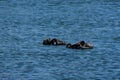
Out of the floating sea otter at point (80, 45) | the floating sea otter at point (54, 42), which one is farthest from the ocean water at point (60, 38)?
the floating sea otter at point (54, 42)

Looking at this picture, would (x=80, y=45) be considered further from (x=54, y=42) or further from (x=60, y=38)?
(x=60, y=38)

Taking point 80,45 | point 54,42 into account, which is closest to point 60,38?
point 54,42

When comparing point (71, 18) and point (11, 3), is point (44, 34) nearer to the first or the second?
point (71, 18)

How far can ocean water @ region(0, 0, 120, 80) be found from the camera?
51688 mm

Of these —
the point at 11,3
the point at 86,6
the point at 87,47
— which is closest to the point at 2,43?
the point at 87,47

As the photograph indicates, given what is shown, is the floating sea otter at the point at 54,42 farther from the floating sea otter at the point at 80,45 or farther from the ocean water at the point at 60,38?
the floating sea otter at the point at 80,45

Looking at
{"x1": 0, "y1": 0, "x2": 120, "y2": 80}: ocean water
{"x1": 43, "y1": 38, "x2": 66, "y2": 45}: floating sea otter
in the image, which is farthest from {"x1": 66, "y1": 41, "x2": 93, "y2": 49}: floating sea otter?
{"x1": 43, "y1": 38, "x2": 66, "y2": 45}: floating sea otter

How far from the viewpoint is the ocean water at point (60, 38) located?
5169 cm

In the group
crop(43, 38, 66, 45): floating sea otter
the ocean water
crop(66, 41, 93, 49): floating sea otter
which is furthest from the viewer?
crop(43, 38, 66, 45): floating sea otter

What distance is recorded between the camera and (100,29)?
75.1 metres

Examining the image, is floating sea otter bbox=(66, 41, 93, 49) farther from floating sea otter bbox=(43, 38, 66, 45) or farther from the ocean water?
floating sea otter bbox=(43, 38, 66, 45)

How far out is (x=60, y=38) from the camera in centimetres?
6850

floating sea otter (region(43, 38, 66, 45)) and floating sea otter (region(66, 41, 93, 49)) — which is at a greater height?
floating sea otter (region(43, 38, 66, 45))

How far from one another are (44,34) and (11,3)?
4245 cm
